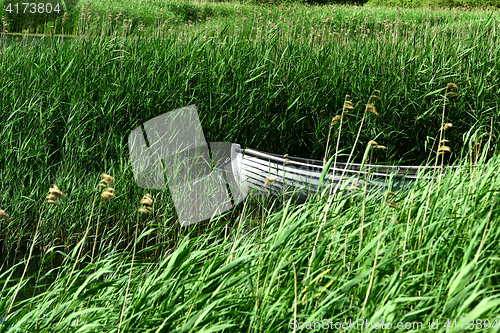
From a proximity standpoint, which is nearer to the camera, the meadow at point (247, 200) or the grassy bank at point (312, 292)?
the grassy bank at point (312, 292)

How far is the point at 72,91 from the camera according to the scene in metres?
4.51

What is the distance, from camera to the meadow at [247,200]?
188cm

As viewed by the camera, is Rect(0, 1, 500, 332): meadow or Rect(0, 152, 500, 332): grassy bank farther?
Rect(0, 1, 500, 332): meadow

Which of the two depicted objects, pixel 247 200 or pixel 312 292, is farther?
pixel 247 200

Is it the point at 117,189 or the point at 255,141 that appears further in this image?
the point at 255,141

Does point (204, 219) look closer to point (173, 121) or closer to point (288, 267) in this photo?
point (173, 121)

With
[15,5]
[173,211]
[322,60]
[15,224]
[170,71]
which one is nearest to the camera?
[15,224]

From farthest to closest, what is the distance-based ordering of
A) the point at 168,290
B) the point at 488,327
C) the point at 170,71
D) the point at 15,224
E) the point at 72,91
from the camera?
the point at 170,71 → the point at 72,91 → the point at 15,224 → the point at 168,290 → the point at 488,327

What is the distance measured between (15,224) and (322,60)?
4.02 meters

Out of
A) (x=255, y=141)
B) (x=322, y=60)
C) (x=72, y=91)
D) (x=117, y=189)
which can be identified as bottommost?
(x=117, y=189)

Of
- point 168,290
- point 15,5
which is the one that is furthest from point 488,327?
point 15,5

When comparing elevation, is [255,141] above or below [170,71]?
below

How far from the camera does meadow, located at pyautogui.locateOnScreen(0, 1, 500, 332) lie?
6.16ft

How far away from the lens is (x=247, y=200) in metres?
2.87
